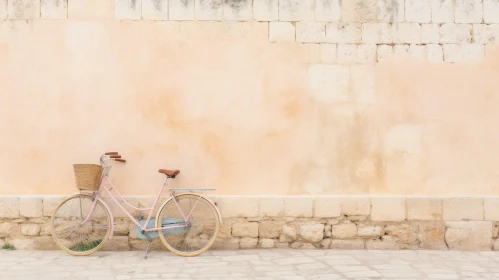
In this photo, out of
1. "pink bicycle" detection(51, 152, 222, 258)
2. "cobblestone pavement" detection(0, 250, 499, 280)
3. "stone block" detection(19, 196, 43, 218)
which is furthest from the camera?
"stone block" detection(19, 196, 43, 218)

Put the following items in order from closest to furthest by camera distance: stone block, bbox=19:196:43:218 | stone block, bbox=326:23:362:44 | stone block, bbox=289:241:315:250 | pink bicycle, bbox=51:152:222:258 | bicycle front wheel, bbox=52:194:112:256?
pink bicycle, bbox=51:152:222:258, bicycle front wheel, bbox=52:194:112:256, stone block, bbox=19:196:43:218, stone block, bbox=289:241:315:250, stone block, bbox=326:23:362:44

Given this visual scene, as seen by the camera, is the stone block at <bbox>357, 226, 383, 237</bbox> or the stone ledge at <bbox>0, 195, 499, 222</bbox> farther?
the stone block at <bbox>357, 226, 383, 237</bbox>

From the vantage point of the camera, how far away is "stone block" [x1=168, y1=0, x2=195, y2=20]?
6.18 meters

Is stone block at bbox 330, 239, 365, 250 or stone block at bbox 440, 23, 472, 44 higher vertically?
stone block at bbox 440, 23, 472, 44

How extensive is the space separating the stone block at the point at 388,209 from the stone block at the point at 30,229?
12.8 feet

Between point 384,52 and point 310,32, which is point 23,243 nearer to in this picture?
point 310,32

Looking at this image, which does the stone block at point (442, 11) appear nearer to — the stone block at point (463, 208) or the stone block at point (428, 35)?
the stone block at point (428, 35)

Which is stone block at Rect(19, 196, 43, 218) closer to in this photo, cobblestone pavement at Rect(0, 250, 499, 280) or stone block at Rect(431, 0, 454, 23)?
cobblestone pavement at Rect(0, 250, 499, 280)

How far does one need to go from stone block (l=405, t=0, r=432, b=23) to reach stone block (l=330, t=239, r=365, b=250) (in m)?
2.72

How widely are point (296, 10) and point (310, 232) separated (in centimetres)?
262

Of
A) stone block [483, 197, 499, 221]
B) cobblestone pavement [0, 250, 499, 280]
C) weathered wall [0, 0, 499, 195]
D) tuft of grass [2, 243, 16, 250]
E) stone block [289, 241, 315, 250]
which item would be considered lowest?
cobblestone pavement [0, 250, 499, 280]

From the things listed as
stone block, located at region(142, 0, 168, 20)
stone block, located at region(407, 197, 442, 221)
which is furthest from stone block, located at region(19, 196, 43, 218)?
stone block, located at region(407, 197, 442, 221)

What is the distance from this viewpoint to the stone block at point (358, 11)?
627 centimetres

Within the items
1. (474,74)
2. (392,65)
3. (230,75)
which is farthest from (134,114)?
(474,74)
